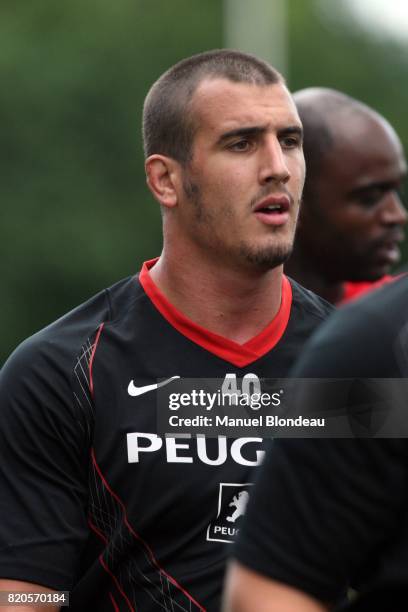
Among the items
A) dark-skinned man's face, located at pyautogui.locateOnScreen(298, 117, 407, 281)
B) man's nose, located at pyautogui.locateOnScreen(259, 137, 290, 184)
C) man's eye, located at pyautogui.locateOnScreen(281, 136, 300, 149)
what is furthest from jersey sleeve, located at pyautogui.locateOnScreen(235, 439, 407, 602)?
dark-skinned man's face, located at pyautogui.locateOnScreen(298, 117, 407, 281)

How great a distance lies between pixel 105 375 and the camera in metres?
4.25

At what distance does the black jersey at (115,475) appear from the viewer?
4.13 m

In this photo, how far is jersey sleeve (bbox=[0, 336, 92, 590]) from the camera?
4.18 m

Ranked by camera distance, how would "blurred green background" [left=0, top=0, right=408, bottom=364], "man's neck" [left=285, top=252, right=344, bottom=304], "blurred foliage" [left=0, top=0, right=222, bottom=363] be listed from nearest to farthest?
"man's neck" [left=285, top=252, right=344, bottom=304]
"blurred foliage" [left=0, top=0, right=222, bottom=363]
"blurred green background" [left=0, top=0, right=408, bottom=364]

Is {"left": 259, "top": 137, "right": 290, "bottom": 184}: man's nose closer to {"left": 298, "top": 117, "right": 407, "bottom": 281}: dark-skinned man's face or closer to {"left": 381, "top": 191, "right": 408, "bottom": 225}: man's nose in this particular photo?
{"left": 298, "top": 117, "right": 407, "bottom": 281}: dark-skinned man's face

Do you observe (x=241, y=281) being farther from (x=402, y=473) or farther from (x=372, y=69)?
(x=372, y=69)

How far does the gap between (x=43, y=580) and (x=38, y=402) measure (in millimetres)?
499

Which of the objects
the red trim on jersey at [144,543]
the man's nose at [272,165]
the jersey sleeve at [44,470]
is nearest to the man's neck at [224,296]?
the man's nose at [272,165]

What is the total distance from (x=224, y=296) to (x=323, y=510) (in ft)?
6.56

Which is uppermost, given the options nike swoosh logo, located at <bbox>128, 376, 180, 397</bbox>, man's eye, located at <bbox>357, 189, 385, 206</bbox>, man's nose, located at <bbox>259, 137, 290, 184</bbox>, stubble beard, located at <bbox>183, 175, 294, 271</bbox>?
man's eye, located at <bbox>357, 189, 385, 206</bbox>

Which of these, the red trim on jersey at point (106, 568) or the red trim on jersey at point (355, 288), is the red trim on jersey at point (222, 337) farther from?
the red trim on jersey at point (355, 288)

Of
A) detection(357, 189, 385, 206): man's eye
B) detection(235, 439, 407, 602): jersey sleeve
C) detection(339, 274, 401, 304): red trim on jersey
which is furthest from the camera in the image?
detection(339, 274, 401, 304): red trim on jersey

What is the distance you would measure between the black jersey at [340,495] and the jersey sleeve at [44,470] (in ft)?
5.58

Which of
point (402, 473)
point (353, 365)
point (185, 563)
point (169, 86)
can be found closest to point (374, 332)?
point (353, 365)
